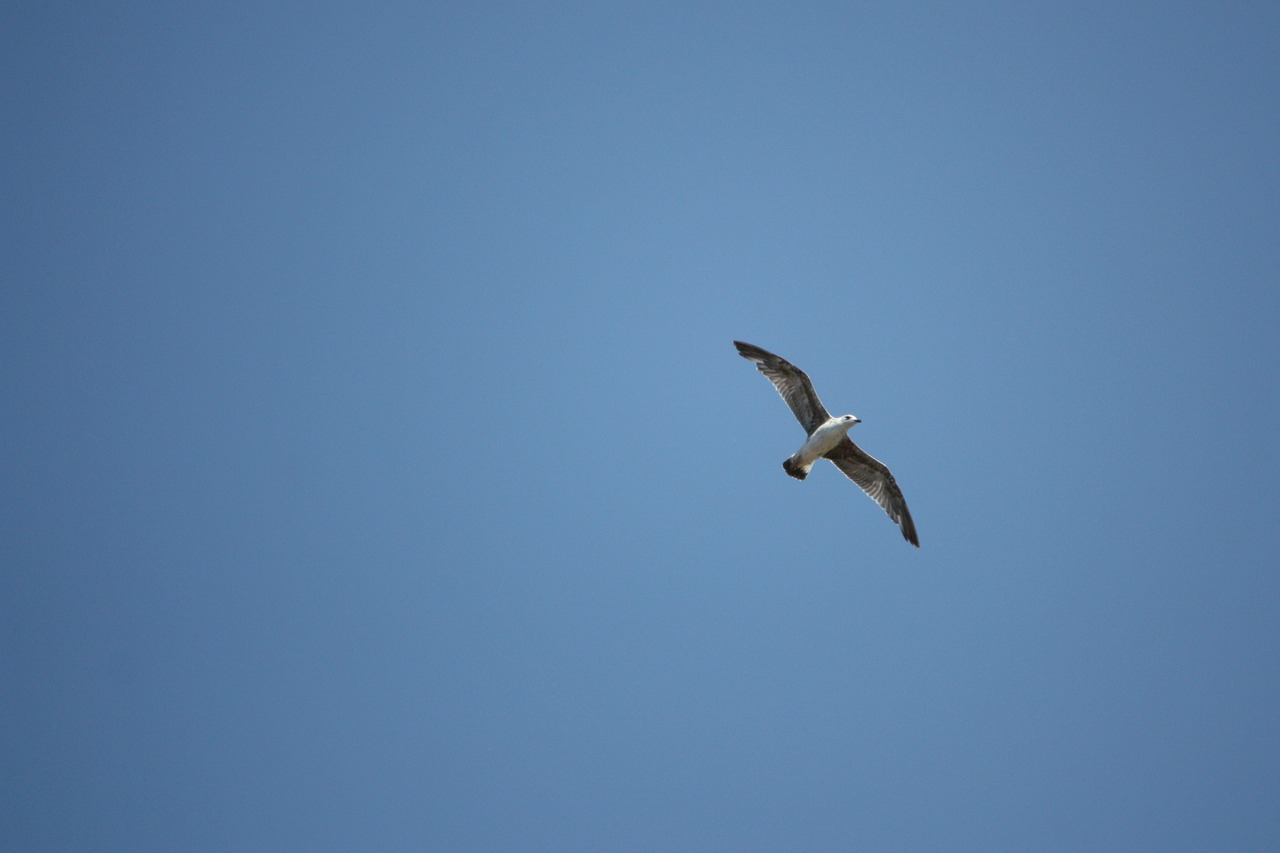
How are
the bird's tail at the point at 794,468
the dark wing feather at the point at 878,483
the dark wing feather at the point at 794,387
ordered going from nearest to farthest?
the bird's tail at the point at 794,468 < the dark wing feather at the point at 794,387 < the dark wing feather at the point at 878,483

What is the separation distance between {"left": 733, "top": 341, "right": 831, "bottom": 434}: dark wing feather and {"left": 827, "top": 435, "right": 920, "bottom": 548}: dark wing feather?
3.73 ft

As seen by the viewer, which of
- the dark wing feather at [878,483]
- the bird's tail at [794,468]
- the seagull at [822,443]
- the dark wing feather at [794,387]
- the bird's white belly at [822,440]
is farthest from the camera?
the dark wing feather at [878,483]

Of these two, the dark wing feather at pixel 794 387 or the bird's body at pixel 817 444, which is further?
the dark wing feather at pixel 794 387

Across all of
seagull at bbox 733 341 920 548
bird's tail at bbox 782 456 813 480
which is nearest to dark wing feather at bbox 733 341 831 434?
seagull at bbox 733 341 920 548

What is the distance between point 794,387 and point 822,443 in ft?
4.87

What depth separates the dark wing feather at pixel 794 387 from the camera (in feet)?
65.6

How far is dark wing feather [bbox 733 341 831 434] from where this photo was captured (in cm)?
2000

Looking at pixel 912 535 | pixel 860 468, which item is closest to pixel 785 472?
pixel 860 468

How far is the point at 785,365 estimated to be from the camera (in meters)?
20.1

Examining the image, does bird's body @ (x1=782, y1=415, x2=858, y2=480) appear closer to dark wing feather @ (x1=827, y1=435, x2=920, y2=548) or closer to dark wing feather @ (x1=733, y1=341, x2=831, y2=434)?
dark wing feather @ (x1=733, y1=341, x2=831, y2=434)

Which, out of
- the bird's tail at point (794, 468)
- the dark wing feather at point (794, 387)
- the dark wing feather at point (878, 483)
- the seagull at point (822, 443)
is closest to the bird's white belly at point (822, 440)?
the seagull at point (822, 443)

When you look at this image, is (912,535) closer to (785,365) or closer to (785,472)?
(785,472)

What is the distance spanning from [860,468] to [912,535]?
6.62 feet

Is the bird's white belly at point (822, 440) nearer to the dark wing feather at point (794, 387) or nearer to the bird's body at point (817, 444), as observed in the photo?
the bird's body at point (817, 444)
